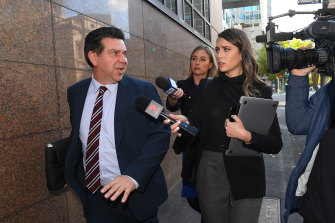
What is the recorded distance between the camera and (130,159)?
2004 mm

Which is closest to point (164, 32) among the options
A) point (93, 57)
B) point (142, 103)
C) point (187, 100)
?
point (187, 100)

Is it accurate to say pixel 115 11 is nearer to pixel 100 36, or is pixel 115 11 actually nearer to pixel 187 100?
pixel 187 100

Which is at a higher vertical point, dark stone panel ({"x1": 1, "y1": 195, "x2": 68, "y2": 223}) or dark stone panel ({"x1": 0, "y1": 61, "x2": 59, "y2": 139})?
dark stone panel ({"x1": 0, "y1": 61, "x2": 59, "y2": 139})

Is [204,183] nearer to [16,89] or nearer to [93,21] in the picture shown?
[16,89]

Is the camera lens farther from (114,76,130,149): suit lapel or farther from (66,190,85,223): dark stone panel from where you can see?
(66,190,85,223): dark stone panel

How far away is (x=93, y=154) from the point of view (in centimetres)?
204

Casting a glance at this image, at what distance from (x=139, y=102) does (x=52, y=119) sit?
122 cm

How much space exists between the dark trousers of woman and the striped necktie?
2.65 feet

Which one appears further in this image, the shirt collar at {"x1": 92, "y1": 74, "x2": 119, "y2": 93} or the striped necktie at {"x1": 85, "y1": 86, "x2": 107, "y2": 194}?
the shirt collar at {"x1": 92, "y1": 74, "x2": 119, "y2": 93}

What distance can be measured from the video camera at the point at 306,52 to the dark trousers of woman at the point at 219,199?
819 millimetres

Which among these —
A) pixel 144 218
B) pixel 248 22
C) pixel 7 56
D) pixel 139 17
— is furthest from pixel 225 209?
pixel 248 22

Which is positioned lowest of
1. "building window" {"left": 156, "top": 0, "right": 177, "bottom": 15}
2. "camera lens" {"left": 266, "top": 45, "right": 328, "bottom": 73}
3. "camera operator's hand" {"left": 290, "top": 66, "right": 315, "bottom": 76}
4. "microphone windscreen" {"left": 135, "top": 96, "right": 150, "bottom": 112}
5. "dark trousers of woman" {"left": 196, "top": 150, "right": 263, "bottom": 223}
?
"dark trousers of woman" {"left": 196, "top": 150, "right": 263, "bottom": 223}

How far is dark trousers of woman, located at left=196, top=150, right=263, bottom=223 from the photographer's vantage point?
221cm

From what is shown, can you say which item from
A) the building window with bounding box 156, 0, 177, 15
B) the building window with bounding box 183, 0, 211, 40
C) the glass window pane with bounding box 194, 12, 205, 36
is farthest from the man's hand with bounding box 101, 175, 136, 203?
the glass window pane with bounding box 194, 12, 205, 36
